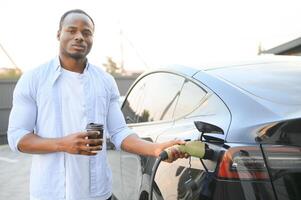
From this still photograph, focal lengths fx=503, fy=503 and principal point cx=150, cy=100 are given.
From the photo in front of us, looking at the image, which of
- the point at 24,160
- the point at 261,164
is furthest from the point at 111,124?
the point at 24,160

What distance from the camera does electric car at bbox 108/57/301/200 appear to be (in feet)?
6.84

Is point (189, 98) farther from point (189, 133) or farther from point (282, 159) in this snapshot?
point (282, 159)

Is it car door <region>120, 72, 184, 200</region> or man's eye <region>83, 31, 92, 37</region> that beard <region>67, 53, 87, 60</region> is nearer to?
man's eye <region>83, 31, 92, 37</region>

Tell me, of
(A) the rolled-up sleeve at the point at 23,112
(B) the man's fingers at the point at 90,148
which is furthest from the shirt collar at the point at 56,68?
(B) the man's fingers at the point at 90,148

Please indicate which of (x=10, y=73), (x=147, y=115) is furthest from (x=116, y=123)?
(x=10, y=73)

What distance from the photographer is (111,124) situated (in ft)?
9.41

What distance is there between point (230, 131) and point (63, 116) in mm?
839

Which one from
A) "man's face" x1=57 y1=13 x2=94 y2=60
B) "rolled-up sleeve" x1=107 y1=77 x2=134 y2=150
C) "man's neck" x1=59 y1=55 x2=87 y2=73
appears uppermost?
"man's face" x1=57 y1=13 x2=94 y2=60

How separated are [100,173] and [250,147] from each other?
873 mm

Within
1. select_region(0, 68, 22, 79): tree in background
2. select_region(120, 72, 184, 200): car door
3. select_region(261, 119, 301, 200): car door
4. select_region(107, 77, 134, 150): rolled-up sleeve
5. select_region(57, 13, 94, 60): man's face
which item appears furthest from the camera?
select_region(0, 68, 22, 79): tree in background

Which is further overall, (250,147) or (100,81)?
(100,81)

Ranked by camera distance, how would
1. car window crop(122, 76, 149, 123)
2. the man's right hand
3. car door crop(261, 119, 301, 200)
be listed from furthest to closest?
car window crop(122, 76, 149, 123) < the man's right hand < car door crop(261, 119, 301, 200)

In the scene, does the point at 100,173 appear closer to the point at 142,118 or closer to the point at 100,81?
the point at 100,81

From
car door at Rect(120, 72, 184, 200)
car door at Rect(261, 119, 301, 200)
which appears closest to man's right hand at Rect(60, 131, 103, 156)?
car door at Rect(261, 119, 301, 200)
